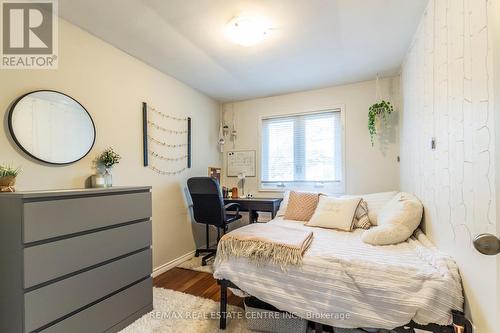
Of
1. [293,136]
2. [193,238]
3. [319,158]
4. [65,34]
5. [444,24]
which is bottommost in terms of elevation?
[193,238]

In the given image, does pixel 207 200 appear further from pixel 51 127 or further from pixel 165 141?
pixel 51 127

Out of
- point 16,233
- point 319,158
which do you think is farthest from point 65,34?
point 319,158

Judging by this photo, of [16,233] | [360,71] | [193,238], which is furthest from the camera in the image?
[193,238]

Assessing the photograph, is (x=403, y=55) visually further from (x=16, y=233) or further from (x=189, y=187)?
(x=16, y=233)

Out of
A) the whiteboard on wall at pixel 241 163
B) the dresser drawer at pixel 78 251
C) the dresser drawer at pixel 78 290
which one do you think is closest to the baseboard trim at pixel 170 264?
the dresser drawer at pixel 78 290

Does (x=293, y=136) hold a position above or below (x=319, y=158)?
above

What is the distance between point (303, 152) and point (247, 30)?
6.67ft

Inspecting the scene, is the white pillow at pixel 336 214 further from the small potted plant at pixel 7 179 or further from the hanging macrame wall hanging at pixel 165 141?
the small potted plant at pixel 7 179

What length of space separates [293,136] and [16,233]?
125 inches

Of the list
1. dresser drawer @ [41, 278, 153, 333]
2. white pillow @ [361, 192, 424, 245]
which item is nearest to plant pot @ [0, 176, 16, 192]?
dresser drawer @ [41, 278, 153, 333]

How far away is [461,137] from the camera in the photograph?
3.80 ft

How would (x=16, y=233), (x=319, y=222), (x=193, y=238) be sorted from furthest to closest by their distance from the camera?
(x=193, y=238), (x=319, y=222), (x=16, y=233)

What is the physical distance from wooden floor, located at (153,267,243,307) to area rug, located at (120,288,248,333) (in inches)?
3.8

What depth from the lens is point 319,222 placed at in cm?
237
